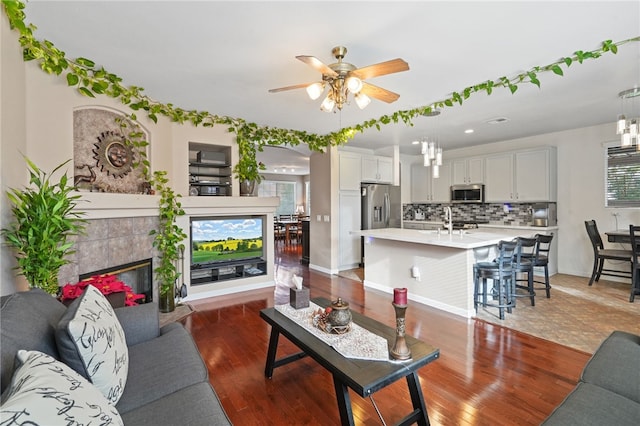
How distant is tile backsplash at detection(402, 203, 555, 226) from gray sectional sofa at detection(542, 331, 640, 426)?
15.5ft

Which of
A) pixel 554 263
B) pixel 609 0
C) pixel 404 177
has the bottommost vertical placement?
pixel 554 263

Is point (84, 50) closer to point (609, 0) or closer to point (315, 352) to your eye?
point (315, 352)

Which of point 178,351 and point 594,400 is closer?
point 594,400

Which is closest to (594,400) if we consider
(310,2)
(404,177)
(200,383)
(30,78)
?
(200,383)

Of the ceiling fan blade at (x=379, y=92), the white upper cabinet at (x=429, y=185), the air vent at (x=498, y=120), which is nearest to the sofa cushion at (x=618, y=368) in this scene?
the ceiling fan blade at (x=379, y=92)

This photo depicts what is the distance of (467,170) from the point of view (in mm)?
6316

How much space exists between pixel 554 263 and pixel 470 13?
5.15m

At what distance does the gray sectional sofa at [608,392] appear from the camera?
3.76ft

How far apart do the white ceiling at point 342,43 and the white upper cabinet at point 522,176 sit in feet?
5.18

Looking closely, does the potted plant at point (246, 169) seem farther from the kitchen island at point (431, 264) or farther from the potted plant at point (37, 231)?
the potted plant at point (37, 231)

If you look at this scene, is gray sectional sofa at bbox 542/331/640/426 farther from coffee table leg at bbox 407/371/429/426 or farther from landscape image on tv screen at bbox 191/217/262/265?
landscape image on tv screen at bbox 191/217/262/265

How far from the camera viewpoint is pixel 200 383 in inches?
56.6

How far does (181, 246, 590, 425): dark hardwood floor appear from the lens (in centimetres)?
185

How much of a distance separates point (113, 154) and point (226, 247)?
1.90 meters
